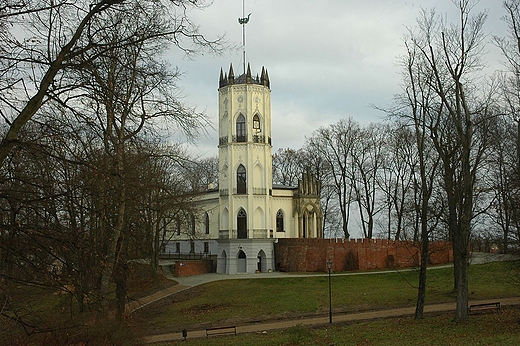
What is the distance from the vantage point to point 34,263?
594 centimetres

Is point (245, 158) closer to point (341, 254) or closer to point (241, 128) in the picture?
point (241, 128)

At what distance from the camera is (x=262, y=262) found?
4059 centimetres

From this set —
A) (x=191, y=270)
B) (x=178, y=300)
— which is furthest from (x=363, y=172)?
(x=178, y=300)

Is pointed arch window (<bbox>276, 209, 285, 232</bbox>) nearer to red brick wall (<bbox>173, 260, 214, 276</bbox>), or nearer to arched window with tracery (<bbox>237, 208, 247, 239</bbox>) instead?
arched window with tracery (<bbox>237, 208, 247, 239</bbox>)

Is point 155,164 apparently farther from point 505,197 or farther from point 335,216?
point 335,216

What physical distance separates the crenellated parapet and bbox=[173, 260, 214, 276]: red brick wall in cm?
1410

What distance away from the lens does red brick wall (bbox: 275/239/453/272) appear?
3900 centimetres

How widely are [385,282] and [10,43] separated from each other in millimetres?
29817

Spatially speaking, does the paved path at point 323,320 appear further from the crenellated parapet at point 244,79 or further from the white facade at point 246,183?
the crenellated parapet at point 244,79

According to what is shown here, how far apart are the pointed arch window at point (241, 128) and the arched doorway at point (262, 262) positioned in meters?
8.85

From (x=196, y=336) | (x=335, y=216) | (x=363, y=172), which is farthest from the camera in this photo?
(x=335, y=216)

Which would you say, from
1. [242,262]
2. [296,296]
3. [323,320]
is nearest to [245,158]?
[242,262]

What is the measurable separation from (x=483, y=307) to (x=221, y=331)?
11.1 meters

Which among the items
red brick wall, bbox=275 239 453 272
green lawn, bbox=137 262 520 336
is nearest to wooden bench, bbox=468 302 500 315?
green lawn, bbox=137 262 520 336
